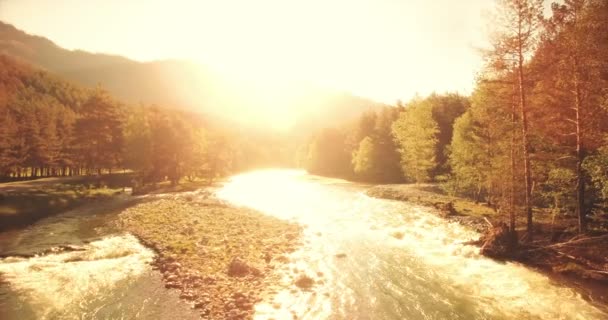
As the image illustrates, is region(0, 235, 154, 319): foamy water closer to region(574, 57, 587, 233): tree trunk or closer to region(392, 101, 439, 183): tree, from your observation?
region(574, 57, 587, 233): tree trunk

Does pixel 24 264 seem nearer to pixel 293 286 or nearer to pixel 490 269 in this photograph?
pixel 293 286

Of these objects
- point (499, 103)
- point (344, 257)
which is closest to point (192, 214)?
point (344, 257)

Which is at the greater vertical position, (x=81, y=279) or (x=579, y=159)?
(x=579, y=159)

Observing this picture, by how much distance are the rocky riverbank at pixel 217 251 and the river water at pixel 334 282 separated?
2.89 feet

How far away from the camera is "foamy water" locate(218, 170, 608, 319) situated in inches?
604

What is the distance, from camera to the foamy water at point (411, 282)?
604 inches

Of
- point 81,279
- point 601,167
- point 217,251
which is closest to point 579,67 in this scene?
point 601,167

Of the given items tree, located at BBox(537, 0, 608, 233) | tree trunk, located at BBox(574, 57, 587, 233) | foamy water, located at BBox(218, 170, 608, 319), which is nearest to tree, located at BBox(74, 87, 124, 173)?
foamy water, located at BBox(218, 170, 608, 319)

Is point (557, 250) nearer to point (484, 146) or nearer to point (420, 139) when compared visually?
point (484, 146)

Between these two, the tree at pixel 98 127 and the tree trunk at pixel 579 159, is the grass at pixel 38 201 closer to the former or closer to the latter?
the tree at pixel 98 127

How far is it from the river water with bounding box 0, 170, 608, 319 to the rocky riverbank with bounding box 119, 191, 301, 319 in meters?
0.88

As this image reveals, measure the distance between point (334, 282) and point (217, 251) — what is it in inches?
354

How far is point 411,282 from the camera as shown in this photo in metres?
18.9

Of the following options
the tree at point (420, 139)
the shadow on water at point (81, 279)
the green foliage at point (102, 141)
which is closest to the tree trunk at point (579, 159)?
the shadow on water at point (81, 279)
